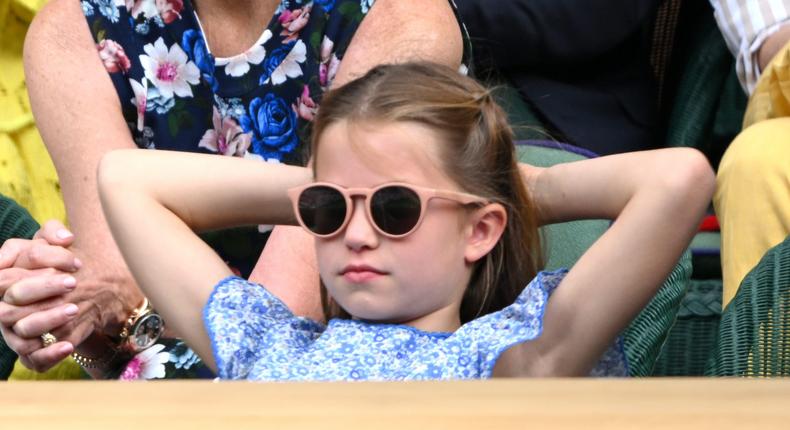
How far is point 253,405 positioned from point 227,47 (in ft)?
5.37

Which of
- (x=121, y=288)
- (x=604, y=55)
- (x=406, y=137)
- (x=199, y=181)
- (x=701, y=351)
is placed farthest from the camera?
(x=604, y=55)

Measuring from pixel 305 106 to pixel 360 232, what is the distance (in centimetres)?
70

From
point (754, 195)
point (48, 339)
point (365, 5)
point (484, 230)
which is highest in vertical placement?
point (365, 5)

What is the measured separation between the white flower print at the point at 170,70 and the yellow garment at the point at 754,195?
41.0 inches

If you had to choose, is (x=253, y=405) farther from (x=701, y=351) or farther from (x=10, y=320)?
(x=701, y=351)

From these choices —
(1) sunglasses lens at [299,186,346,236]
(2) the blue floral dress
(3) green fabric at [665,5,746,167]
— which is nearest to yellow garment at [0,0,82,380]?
(2) the blue floral dress

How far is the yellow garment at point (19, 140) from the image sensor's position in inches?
118

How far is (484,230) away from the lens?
5.98 feet

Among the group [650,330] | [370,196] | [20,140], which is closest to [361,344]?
[370,196]

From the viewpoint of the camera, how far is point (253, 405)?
0.83m

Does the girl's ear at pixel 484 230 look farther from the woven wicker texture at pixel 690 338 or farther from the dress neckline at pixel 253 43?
the woven wicker texture at pixel 690 338

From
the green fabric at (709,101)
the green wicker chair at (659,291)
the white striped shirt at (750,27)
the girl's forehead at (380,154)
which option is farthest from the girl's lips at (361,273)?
the green fabric at (709,101)

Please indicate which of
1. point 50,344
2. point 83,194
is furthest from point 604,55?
point 50,344

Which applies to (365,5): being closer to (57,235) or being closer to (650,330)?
(57,235)
